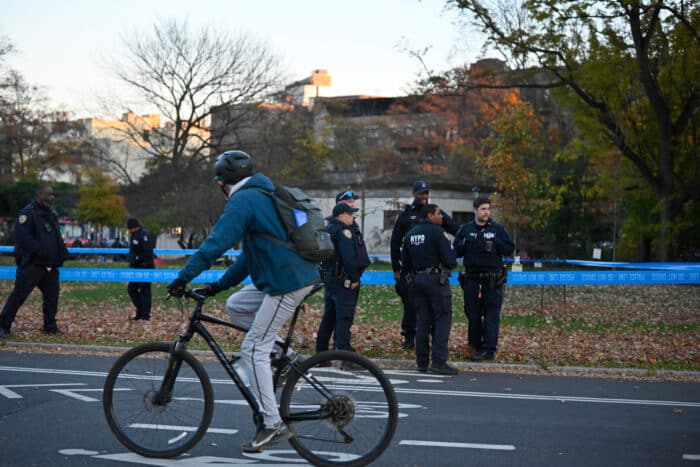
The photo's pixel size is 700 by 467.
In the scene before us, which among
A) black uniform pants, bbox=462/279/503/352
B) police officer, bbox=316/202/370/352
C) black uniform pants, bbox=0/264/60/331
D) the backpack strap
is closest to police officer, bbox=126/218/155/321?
black uniform pants, bbox=0/264/60/331

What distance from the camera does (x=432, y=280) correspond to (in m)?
10.5

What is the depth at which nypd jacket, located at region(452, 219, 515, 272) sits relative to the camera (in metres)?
11.4

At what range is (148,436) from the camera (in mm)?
6320

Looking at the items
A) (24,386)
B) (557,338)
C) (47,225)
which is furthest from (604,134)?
(24,386)

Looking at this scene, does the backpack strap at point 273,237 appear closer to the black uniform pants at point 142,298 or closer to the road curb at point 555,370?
the road curb at point 555,370

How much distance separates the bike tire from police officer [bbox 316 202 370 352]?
4658mm

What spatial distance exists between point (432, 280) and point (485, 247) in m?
1.13

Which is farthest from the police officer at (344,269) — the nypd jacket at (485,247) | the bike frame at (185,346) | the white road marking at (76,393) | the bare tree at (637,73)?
the bare tree at (637,73)

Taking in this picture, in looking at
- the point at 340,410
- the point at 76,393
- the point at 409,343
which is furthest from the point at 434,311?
the point at 340,410

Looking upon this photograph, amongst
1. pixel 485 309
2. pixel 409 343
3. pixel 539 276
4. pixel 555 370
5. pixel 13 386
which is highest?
pixel 539 276

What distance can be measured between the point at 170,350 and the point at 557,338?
920cm

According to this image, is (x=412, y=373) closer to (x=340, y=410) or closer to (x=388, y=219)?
(x=340, y=410)

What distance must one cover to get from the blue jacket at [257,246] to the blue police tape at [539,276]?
8.43 metres

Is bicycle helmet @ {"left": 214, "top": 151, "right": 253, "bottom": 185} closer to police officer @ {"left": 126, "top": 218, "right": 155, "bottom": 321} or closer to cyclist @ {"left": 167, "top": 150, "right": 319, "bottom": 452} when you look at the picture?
cyclist @ {"left": 167, "top": 150, "right": 319, "bottom": 452}
